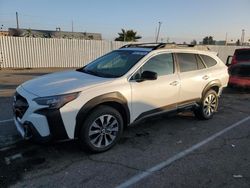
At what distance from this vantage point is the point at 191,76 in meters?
5.77

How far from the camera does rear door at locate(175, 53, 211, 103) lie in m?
5.61

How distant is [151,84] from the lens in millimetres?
4914

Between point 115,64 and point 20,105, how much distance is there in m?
1.92

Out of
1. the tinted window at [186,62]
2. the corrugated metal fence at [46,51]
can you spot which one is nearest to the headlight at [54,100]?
the tinted window at [186,62]

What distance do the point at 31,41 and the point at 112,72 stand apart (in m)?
15.5

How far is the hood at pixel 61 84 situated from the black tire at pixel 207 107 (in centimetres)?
269

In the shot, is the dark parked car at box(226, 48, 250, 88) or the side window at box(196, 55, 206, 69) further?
the dark parked car at box(226, 48, 250, 88)

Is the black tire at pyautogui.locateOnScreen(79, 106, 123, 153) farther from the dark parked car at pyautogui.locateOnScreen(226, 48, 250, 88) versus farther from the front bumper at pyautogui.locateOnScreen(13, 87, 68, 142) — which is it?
the dark parked car at pyautogui.locateOnScreen(226, 48, 250, 88)

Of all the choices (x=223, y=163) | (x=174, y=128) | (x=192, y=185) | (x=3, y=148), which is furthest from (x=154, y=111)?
(x=3, y=148)

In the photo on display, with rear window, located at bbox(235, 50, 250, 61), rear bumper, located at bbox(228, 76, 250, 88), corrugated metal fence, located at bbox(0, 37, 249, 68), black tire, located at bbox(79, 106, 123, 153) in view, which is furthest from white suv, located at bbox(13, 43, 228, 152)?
corrugated metal fence, located at bbox(0, 37, 249, 68)

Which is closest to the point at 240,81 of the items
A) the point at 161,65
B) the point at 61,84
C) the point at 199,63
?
the point at 199,63

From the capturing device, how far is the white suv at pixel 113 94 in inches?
154

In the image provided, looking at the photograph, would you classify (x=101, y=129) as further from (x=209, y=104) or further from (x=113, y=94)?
(x=209, y=104)

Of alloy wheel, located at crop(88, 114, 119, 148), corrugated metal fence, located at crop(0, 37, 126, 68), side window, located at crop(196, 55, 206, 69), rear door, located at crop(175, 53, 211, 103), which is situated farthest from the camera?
corrugated metal fence, located at crop(0, 37, 126, 68)
